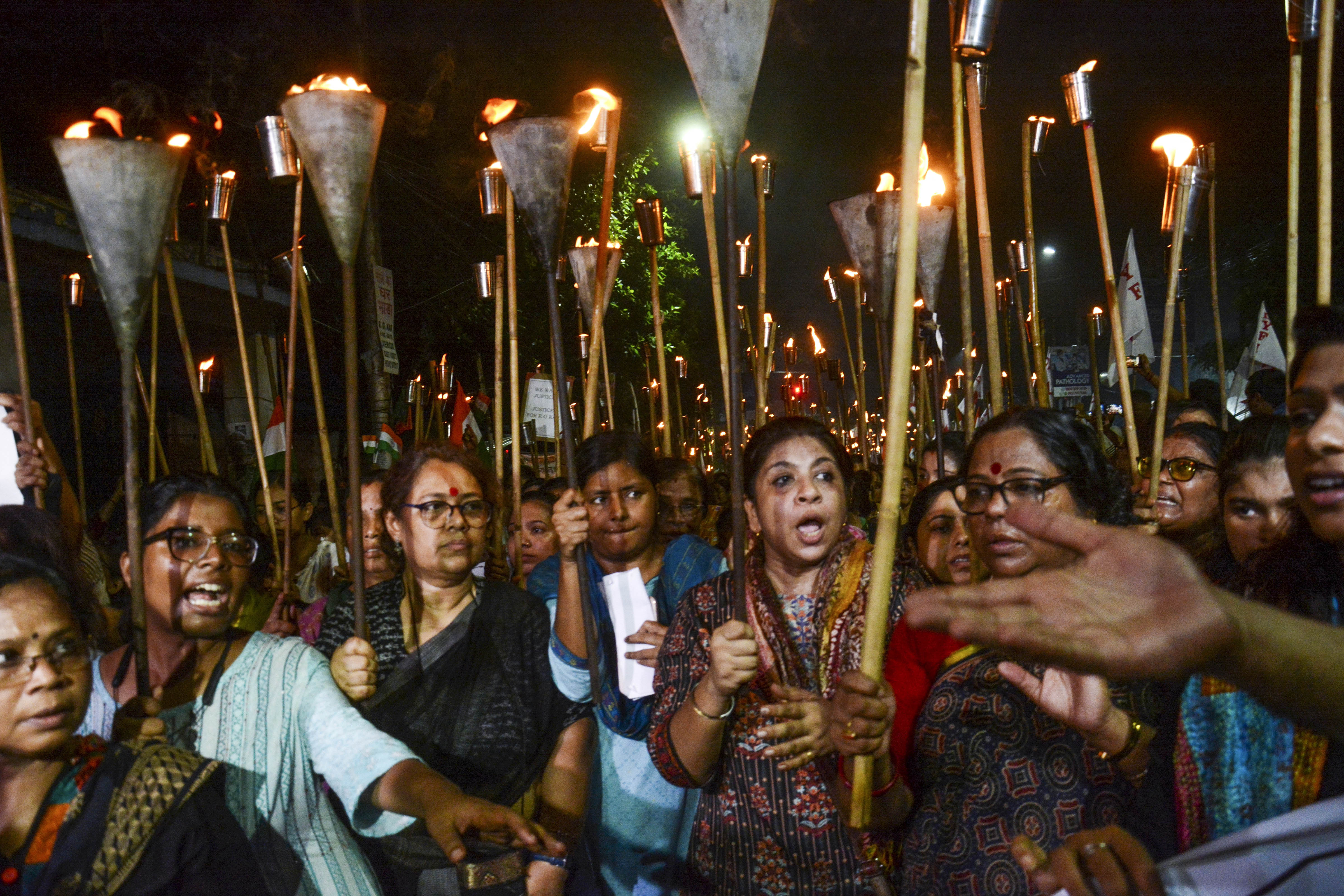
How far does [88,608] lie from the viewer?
196 cm

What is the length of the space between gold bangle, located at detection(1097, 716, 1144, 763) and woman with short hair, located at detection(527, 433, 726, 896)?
1.20 m

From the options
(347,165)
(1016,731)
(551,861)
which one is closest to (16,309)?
(347,165)

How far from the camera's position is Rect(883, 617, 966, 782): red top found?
2.21 metres

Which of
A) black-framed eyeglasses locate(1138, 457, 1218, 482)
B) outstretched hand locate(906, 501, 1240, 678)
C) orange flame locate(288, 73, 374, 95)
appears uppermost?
orange flame locate(288, 73, 374, 95)

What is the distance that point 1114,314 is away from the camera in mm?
3643

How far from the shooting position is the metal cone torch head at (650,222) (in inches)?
180

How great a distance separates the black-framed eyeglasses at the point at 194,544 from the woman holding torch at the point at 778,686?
1.17 meters

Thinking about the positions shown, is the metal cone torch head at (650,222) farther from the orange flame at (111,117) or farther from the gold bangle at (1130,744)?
the gold bangle at (1130,744)

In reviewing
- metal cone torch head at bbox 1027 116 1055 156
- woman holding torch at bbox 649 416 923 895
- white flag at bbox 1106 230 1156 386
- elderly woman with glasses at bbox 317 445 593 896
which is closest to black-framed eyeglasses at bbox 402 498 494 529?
elderly woman with glasses at bbox 317 445 593 896

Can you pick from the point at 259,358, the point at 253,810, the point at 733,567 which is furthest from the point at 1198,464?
the point at 259,358

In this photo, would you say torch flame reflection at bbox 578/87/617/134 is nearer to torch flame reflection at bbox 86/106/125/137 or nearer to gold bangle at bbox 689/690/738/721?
torch flame reflection at bbox 86/106/125/137

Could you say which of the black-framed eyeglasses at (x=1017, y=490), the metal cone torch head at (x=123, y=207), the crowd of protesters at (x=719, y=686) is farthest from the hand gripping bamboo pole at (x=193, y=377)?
the black-framed eyeglasses at (x=1017, y=490)

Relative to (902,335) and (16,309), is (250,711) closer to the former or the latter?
(16,309)

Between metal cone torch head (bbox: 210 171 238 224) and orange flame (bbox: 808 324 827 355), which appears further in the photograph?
orange flame (bbox: 808 324 827 355)
